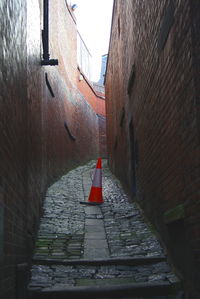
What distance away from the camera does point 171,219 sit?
4566 mm

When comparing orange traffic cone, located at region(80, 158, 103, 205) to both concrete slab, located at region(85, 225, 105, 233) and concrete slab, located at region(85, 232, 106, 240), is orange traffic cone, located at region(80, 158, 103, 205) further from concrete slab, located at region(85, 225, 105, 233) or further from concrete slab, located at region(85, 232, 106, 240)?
concrete slab, located at region(85, 232, 106, 240)

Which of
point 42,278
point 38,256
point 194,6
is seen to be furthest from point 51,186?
point 194,6

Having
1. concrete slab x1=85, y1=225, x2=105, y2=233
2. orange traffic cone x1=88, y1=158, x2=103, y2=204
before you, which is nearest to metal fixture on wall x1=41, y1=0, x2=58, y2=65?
orange traffic cone x1=88, y1=158, x2=103, y2=204

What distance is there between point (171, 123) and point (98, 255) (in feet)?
7.73

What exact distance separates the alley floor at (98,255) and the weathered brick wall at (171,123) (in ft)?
0.98

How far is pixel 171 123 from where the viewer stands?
181 inches

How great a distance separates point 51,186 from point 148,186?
15.6 feet

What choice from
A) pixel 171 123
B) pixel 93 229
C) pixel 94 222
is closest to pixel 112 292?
pixel 171 123

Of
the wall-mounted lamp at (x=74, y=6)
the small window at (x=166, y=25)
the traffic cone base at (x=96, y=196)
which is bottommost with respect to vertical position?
the traffic cone base at (x=96, y=196)

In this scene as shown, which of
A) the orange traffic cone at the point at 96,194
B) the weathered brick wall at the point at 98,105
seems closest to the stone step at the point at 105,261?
the orange traffic cone at the point at 96,194

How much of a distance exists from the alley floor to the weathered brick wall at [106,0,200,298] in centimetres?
30

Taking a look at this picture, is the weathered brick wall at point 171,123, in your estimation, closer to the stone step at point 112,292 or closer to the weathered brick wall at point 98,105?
the stone step at point 112,292

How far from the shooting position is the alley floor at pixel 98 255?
445cm

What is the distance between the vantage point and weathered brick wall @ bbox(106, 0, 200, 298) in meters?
3.64
